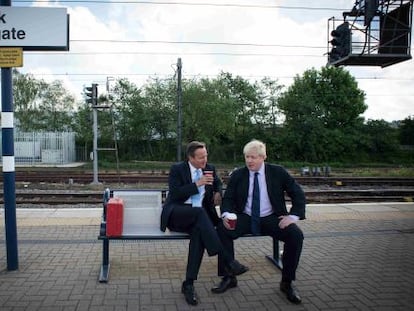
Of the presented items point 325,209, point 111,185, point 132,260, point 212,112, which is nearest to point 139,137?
point 212,112

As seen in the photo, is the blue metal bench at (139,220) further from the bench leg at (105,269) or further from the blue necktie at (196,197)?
the blue necktie at (196,197)

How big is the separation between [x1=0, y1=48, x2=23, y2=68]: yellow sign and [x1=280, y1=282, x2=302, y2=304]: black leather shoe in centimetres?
373

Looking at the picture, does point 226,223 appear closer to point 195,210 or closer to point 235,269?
point 195,210

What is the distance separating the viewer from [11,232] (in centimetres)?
482

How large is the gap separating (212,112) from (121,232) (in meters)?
26.0

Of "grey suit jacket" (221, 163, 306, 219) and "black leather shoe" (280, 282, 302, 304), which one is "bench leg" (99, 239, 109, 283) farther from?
"black leather shoe" (280, 282, 302, 304)

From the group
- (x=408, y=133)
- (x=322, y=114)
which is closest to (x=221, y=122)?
(x=322, y=114)

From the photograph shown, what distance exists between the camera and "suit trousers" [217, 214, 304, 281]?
14.0ft

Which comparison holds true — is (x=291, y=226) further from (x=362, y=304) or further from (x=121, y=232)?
(x=121, y=232)

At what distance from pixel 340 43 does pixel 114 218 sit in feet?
25.0

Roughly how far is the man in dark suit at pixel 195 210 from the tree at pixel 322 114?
3026 centimetres

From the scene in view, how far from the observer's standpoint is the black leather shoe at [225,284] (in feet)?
14.1

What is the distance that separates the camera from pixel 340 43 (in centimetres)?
1008

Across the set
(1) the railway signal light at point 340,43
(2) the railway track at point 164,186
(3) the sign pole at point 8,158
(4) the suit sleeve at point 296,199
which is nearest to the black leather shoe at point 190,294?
(4) the suit sleeve at point 296,199
